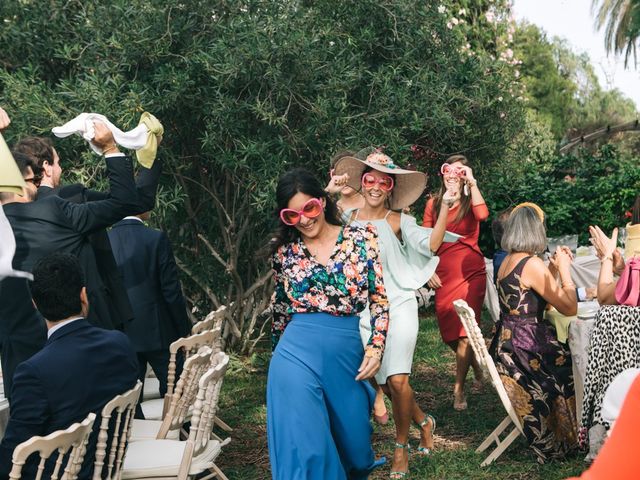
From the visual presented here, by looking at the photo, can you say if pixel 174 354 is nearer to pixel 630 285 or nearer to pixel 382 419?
pixel 382 419

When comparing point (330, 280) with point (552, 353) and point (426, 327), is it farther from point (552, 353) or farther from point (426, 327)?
point (426, 327)

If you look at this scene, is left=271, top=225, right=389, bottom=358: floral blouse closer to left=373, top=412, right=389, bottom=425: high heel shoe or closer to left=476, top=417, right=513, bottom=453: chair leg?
left=476, top=417, right=513, bottom=453: chair leg

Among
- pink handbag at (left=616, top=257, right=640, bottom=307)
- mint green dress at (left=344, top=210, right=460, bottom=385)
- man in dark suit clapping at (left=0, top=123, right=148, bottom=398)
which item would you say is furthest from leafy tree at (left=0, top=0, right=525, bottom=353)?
pink handbag at (left=616, top=257, right=640, bottom=307)

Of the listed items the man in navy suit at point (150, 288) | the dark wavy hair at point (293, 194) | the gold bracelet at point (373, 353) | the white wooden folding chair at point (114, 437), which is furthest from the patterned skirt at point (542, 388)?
the white wooden folding chair at point (114, 437)

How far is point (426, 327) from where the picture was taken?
37.9 feet

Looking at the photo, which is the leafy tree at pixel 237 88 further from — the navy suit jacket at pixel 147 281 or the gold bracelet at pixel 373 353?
the gold bracelet at pixel 373 353

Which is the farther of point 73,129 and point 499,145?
point 499,145

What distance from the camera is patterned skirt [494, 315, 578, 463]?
548cm

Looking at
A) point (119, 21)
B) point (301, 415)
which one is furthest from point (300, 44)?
point (301, 415)

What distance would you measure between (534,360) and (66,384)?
330 centimetres

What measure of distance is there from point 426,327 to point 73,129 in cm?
810

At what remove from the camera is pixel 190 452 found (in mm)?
3930

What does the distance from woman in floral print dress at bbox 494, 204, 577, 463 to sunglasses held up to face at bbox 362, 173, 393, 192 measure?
86 centimetres

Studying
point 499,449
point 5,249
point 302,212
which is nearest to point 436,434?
point 499,449
